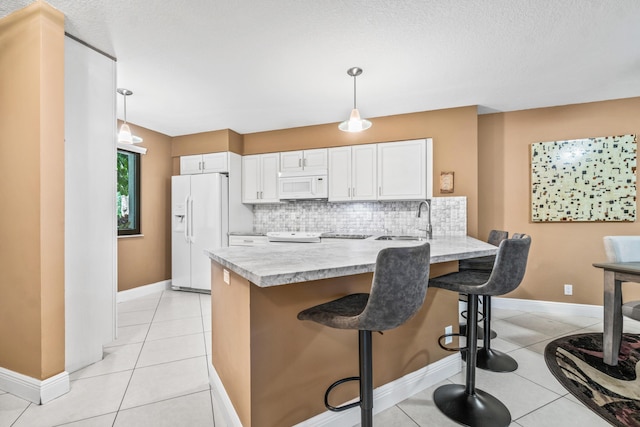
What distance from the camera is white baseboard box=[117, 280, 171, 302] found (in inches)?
151

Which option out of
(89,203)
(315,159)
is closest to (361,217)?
(315,159)

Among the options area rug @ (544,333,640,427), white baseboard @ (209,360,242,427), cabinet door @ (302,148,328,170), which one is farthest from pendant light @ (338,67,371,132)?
area rug @ (544,333,640,427)

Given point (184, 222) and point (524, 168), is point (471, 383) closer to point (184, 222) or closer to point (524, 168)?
point (524, 168)

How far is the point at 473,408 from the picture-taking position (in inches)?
64.0

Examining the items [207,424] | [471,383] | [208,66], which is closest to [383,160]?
[208,66]

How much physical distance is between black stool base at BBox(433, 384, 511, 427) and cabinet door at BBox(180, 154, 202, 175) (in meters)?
4.21

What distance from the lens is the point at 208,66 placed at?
2.56m

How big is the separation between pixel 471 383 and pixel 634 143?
350 centimetres

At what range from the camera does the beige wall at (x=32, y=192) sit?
177 cm

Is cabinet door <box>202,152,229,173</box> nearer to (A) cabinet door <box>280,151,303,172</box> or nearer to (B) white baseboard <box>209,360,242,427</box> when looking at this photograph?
(A) cabinet door <box>280,151,303,172</box>

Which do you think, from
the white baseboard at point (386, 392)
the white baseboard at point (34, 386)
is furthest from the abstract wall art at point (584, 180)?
the white baseboard at point (34, 386)

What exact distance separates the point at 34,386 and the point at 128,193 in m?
2.93

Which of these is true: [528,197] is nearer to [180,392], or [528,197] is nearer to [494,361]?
[494,361]

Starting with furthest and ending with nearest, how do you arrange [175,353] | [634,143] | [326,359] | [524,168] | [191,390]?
1. [524,168]
2. [634,143]
3. [175,353]
4. [191,390]
5. [326,359]
